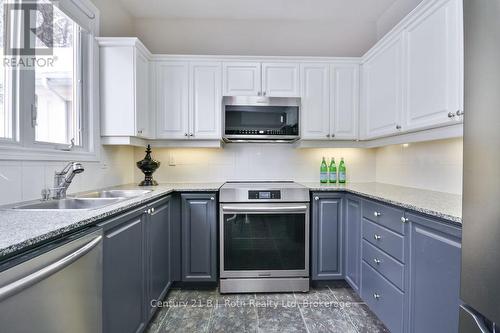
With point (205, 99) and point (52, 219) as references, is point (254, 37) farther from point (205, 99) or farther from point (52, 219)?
point (52, 219)

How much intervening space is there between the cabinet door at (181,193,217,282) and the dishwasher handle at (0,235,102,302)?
3.86ft

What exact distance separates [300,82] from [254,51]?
28.6 inches

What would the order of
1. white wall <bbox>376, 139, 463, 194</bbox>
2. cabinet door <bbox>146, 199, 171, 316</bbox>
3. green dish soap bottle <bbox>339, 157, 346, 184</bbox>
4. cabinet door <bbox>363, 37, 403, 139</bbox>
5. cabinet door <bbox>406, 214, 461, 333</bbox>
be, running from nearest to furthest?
1. cabinet door <bbox>406, 214, 461, 333</bbox>
2. cabinet door <bbox>146, 199, 171, 316</bbox>
3. white wall <bbox>376, 139, 463, 194</bbox>
4. cabinet door <bbox>363, 37, 403, 139</bbox>
5. green dish soap bottle <bbox>339, 157, 346, 184</bbox>

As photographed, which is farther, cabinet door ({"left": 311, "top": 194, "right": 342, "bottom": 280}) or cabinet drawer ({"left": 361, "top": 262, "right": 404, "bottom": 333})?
cabinet door ({"left": 311, "top": 194, "right": 342, "bottom": 280})

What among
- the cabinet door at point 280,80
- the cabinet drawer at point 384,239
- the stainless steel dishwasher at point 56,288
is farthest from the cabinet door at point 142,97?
the cabinet drawer at point 384,239

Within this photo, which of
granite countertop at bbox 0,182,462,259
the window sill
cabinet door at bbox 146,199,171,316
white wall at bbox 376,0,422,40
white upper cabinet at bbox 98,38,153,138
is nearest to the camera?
granite countertop at bbox 0,182,462,259

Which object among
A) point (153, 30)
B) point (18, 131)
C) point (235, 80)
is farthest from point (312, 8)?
point (18, 131)

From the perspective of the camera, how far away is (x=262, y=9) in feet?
8.54

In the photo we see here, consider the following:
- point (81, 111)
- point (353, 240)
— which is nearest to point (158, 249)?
point (81, 111)

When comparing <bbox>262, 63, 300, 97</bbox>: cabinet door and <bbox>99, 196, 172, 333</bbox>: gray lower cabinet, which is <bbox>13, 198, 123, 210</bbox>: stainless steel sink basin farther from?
<bbox>262, 63, 300, 97</bbox>: cabinet door

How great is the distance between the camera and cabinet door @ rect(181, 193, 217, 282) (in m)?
2.18

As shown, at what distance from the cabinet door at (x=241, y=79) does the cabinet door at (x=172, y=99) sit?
39 cm

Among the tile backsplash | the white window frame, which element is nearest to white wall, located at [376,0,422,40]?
the tile backsplash

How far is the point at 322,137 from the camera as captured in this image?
253 centimetres
